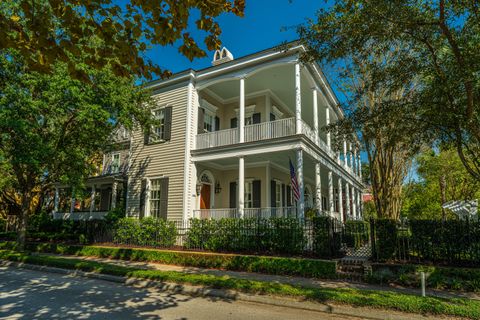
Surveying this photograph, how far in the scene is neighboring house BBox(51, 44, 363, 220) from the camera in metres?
13.6

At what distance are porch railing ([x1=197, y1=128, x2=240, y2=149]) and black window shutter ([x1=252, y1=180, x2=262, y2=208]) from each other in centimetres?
311

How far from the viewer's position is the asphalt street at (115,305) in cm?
536

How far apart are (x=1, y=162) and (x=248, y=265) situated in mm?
11504

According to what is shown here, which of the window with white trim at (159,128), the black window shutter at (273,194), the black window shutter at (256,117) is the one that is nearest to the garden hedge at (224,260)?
the window with white trim at (159,128)

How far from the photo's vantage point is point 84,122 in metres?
13.2

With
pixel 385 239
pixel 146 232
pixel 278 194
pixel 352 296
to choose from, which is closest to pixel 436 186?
pixel 278 194

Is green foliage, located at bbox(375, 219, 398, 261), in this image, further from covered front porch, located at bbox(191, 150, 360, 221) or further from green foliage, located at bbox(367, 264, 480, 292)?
covered front porch, located at bbox(191, 150, 360, 221)

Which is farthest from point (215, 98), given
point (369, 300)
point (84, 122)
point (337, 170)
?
point (369, 300)

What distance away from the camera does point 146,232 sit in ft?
45.2

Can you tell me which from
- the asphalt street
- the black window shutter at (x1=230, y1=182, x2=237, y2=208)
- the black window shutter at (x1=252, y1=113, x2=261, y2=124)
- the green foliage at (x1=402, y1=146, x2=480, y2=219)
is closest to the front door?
the black window shutter at (x1=230, y1=182, x2=237, y2=208)

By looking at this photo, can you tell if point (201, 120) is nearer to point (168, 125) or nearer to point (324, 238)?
point (168, 125)

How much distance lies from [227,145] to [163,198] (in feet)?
14.1

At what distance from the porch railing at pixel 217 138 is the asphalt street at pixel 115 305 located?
8369 millimetres

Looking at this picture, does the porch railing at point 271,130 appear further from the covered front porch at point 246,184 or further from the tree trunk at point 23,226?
the tree trunk at point 23,226
